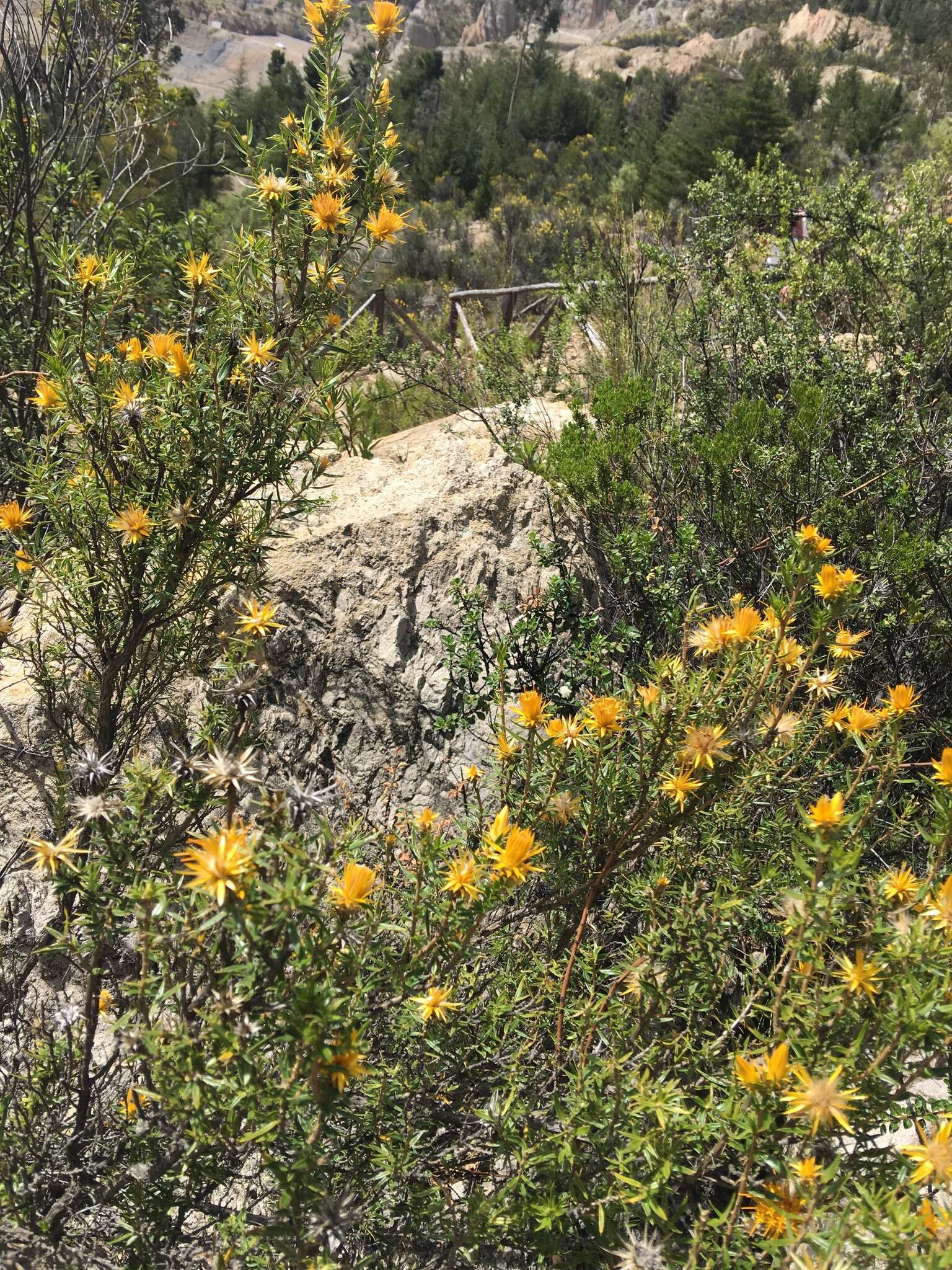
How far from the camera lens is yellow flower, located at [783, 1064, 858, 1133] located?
1026 mm

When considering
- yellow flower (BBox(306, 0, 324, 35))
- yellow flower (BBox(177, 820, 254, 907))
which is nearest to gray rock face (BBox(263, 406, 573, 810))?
yellow flower (BBox(306, 0, 324, 35))

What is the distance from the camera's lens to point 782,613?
4.80 ft

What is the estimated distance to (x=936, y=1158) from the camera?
3.34 ft

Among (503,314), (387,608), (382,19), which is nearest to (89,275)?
(382,19)

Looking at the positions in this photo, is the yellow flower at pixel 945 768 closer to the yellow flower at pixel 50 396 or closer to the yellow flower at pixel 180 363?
the yellow flower at pixel 180 363

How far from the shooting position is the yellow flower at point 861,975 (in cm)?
112

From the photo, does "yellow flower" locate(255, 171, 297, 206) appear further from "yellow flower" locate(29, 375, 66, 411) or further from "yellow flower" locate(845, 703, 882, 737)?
"yellow flower" locate(845, 703, 882, 737)

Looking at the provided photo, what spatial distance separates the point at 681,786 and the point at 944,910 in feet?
1.44

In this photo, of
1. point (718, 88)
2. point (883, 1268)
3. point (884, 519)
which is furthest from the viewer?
point (718, 88)

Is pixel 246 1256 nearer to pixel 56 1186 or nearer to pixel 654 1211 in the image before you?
pixel 56 1186

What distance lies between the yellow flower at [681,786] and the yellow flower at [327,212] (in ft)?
4.37

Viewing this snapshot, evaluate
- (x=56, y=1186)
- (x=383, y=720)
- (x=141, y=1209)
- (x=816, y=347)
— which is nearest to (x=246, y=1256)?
(x=141, y=1209)

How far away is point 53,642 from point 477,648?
4.05ft

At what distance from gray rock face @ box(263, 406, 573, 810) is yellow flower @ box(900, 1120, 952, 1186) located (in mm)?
1454
